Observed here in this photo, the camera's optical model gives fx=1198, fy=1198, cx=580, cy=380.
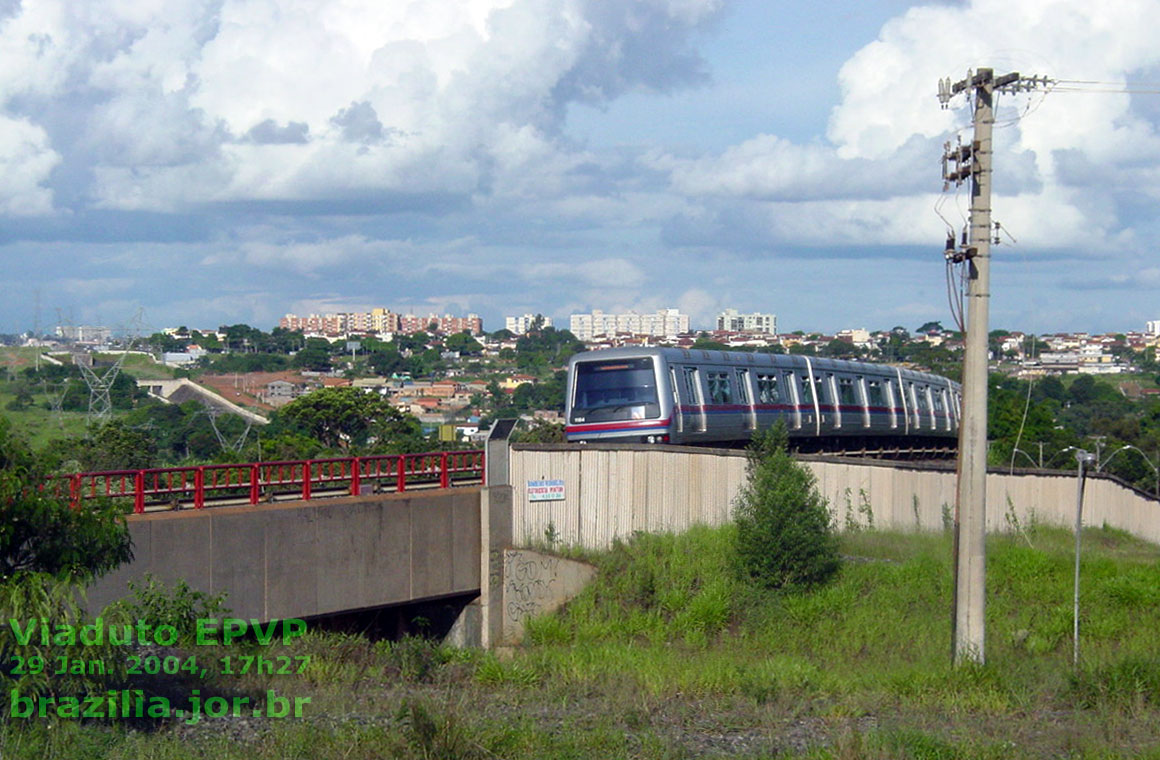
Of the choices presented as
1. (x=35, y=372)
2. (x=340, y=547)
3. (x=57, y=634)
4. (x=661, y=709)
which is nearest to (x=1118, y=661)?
(x=661, y=709)

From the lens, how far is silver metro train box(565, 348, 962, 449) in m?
23.5

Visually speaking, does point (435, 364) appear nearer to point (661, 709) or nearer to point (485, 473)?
point (485, 473)

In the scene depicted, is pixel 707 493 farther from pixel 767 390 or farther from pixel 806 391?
pixel 806 391

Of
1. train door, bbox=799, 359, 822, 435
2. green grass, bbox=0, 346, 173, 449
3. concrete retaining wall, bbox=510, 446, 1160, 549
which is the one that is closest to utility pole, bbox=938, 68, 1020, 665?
concrete retaining wall, bbox=510, 446, 1160, 549

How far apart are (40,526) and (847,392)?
2492cm

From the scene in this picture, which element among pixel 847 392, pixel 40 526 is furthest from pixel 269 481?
pixel 847 392

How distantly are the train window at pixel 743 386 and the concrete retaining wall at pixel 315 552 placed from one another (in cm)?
679

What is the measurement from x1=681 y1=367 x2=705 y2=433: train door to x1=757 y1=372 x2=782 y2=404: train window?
262 centimetres

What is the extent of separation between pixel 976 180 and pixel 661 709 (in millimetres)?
6388

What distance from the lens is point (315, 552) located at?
19141 millimetres

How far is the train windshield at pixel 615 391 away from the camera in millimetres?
23453

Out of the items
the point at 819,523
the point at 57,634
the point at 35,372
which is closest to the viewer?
the point at 57,634

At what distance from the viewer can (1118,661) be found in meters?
12.6

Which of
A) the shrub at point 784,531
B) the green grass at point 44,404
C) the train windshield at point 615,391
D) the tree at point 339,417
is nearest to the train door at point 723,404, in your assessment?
the train windshield at point 615,391
